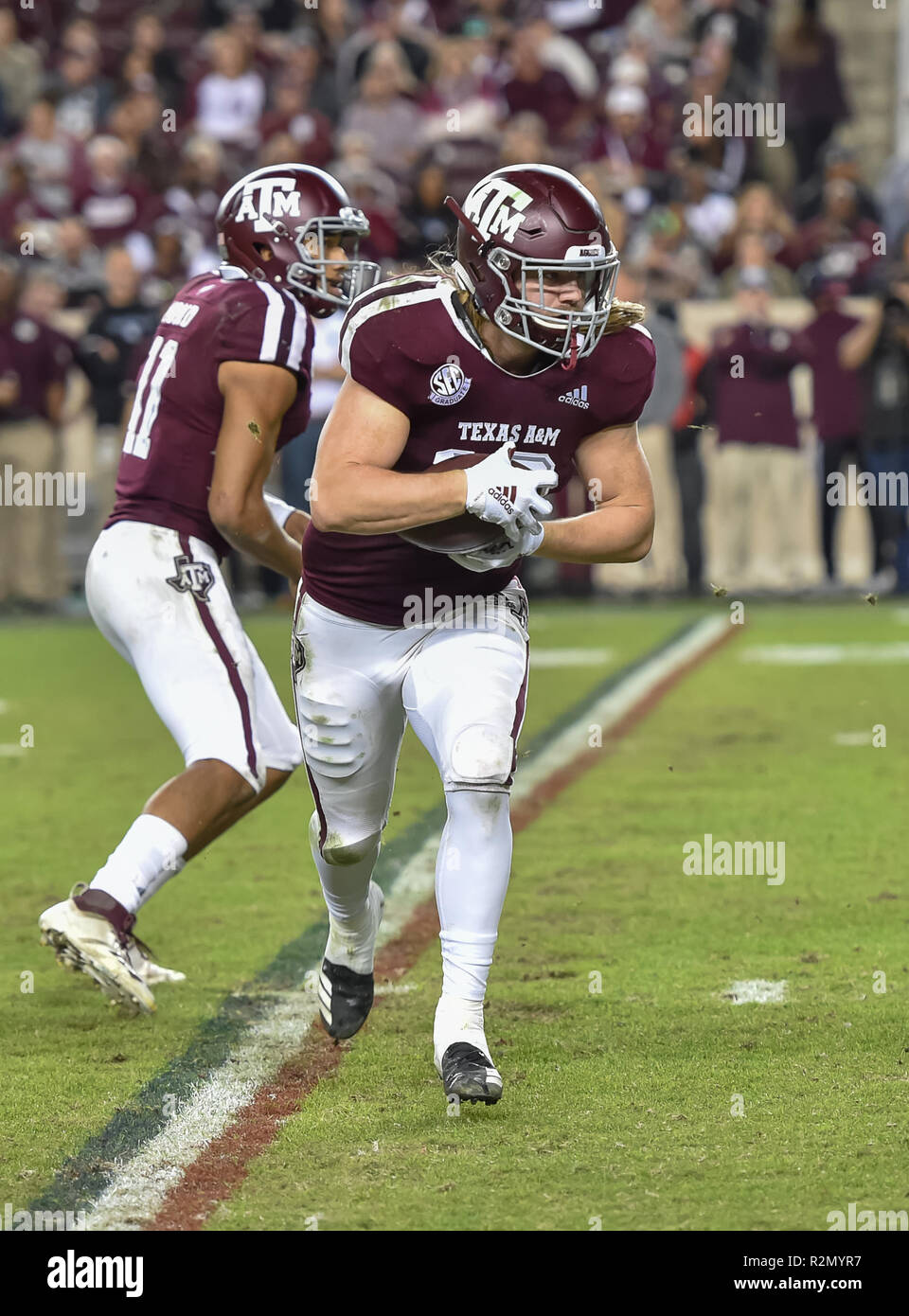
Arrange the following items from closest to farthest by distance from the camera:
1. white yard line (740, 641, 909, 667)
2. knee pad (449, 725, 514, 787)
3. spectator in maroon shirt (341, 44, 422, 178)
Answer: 1. knee pad (449, 725, 514, 787)
2. white yard line (740, 641, 909, 667)
3. spectator in maroon shirt (341, 44, 422, 178)

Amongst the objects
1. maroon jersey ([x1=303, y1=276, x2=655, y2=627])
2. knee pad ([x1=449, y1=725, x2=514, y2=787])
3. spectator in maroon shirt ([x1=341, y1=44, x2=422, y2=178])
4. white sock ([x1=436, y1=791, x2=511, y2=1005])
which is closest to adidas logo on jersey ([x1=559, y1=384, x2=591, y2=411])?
maroon jersey ([x1=303, y1=276, x2=655, y2=627])

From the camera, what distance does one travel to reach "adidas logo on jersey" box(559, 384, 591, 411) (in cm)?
409

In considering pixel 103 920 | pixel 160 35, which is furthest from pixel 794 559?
pixel 103 920

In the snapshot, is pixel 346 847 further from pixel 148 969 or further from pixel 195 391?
pixel 195 391

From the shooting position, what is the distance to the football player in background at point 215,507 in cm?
480

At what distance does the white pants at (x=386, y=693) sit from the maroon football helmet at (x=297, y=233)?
118 cm

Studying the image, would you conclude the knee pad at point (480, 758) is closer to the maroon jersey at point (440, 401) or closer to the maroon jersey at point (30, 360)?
the maroon jersey at point (440, 401)

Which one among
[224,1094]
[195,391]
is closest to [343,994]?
[224,1094]

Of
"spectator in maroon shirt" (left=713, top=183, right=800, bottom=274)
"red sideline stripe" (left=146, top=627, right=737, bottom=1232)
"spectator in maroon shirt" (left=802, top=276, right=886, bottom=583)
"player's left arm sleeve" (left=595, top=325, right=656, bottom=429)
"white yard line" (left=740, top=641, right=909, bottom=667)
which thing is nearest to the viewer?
"red sideline stripe" (left=146, top=627, right=737, bottom=1232)

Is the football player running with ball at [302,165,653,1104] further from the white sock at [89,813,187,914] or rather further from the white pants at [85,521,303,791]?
the white pants at [85,521,303,791]

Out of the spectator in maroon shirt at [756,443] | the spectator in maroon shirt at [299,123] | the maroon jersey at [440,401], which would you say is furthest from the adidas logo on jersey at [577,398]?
the spectator in maroon shirt at [299,123]

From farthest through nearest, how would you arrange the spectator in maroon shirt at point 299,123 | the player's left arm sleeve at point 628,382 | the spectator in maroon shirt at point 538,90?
1. the spectator in maroon shirt at point 538,90
2. the spectator in maroon shirt at point 299,123
3. the player's left arm sleeve at point 628,382

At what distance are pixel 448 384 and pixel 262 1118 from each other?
142 cm

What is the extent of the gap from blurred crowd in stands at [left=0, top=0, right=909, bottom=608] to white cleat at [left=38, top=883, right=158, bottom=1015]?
744cm
